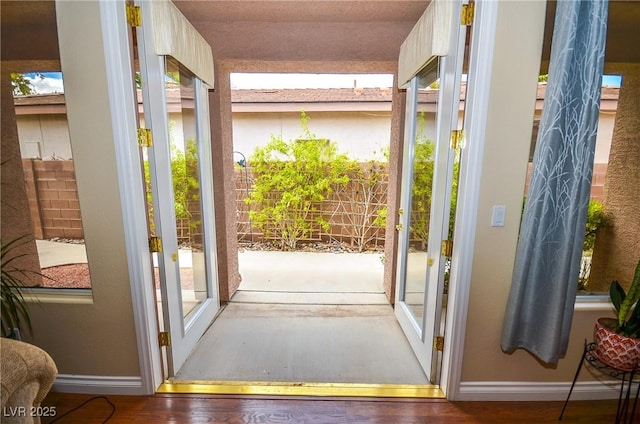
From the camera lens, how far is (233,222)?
315 cm

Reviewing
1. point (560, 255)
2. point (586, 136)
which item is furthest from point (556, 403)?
point (586, 136)

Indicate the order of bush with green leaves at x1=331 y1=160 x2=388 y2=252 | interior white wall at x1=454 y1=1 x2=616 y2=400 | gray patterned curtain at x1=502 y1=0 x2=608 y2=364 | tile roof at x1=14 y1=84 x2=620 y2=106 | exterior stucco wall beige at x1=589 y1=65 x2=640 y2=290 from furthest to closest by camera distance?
1. tile roof at x1=14 y1=84 x2=620 y2=106
2. bush with green leaves at x1=331 y1=160 x2=388 y2=252
3. exterior stucco wall beige at x1=589 y1=65 x2=640 y2=290
4. interior white wall at x1=454 y1=1 x2=616 y2=400
5. gray patterned curtain at x1=502 y1=0 x2=608 y2=364

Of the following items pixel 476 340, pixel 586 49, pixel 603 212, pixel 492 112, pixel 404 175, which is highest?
pixel 586 49

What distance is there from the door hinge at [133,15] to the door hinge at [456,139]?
1679 millimetres

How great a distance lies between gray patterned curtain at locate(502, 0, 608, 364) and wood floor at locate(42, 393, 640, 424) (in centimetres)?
43

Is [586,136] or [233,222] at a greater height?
[586,136]

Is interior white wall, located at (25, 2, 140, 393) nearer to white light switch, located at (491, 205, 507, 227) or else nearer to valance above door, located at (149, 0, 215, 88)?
valance above door, located at (149, 0, 215, 88)

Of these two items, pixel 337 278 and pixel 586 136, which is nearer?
pixel 586 136

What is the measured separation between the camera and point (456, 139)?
157 centimetres

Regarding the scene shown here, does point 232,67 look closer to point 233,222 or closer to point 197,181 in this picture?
point 197,181

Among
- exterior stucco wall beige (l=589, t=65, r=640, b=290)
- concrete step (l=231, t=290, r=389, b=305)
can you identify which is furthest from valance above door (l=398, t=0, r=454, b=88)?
concrete step (l=231, t=290, r=389, b=305)

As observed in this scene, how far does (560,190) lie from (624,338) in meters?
0.72

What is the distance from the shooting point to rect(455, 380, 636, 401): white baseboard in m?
1.71

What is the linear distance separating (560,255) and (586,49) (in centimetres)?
89
